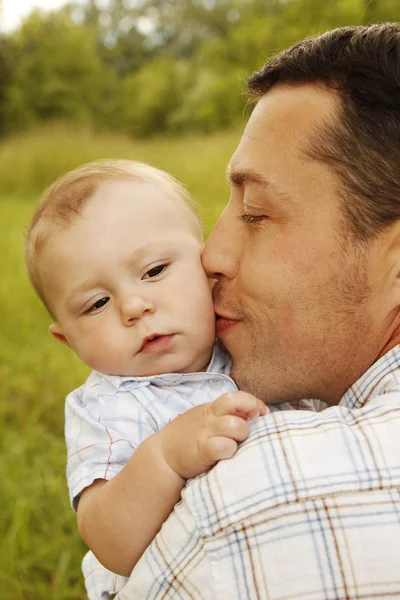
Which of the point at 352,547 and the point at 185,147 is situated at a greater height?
the point at 352,547

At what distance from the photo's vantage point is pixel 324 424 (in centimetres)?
112

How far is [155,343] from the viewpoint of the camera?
1634mm

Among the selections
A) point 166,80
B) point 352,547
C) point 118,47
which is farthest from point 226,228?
point 118,47

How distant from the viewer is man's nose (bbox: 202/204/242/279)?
1723 mm

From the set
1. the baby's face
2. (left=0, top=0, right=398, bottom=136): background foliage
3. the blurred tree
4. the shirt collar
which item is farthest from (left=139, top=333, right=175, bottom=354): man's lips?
the blurred tree

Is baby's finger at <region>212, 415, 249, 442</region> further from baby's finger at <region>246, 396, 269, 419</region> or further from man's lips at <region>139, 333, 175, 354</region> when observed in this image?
man's lips at <region>139, 333, 175, 354</region>

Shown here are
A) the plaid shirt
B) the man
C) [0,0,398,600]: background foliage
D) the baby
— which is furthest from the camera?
[0,0,398,600]: background foliage

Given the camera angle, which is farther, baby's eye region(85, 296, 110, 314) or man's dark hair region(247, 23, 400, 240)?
baby's eye region(85, 296, 110, 314)

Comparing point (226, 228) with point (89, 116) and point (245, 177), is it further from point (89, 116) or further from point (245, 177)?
point (89, 116)

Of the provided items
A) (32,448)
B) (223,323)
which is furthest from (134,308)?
(32,448)

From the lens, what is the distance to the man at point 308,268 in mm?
1120

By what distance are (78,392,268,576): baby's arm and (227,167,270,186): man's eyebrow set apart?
599mm

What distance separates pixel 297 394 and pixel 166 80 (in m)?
25.5

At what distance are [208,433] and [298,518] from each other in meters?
0.21
